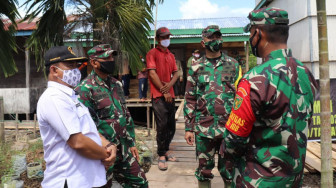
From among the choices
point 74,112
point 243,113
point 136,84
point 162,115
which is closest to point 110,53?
point 74,112

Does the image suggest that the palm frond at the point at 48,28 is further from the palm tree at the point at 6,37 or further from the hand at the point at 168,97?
the hand at the point at 168,97

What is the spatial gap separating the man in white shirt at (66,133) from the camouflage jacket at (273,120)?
0.84 m

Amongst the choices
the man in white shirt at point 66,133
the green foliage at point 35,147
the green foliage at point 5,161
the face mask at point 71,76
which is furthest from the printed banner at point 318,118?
the green foliage at point 35,147

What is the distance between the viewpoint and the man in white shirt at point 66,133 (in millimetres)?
1603

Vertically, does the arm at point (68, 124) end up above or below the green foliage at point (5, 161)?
above

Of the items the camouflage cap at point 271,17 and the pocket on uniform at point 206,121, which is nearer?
the camouflage cap at point 271,17

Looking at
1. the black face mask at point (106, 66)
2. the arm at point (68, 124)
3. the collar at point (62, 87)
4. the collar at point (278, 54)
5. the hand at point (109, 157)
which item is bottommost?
the hand at point (109, 157)

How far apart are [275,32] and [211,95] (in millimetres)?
1379

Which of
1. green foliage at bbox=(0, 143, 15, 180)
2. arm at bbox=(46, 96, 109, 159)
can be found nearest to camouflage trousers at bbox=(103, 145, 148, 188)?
arm at bbox=(46, 96, 109, 159)

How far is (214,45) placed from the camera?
2.99m

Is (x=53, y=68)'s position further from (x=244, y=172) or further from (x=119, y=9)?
(x=119, y=9)

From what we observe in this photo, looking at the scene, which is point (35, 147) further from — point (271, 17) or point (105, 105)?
point (271, 17)

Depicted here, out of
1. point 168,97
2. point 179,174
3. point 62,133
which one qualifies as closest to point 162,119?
point 168,97

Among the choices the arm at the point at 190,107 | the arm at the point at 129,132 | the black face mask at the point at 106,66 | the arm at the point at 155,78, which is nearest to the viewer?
the black face mask at the point at 106,66
